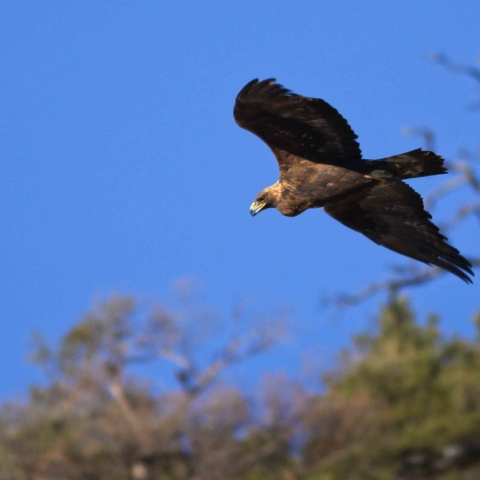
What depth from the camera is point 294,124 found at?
9734mm

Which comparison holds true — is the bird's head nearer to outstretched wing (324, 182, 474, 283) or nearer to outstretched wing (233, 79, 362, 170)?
outstretched wing (233, 79, 362, 170)

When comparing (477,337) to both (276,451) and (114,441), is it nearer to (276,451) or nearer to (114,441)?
(276,451)

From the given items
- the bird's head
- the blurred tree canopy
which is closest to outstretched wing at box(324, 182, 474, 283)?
the bird's head

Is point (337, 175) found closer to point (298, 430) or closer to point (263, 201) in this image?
point (263, 201)

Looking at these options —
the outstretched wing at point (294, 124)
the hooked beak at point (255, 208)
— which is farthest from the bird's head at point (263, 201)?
the outstretched wing at point (294, 124)

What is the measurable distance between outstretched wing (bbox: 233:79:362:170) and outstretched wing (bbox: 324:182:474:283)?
729 mm

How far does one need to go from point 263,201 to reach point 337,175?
0.87 m

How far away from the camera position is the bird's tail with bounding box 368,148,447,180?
32.8ft

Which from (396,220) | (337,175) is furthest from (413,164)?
(396,220)

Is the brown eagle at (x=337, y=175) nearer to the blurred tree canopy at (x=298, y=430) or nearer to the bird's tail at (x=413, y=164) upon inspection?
the bird's tail at (x=413, y=164)

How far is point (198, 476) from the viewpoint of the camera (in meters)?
31.1

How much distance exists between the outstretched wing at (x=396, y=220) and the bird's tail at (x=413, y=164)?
1.31 ft

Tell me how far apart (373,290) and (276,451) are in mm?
9089

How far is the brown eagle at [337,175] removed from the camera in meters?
9.53
